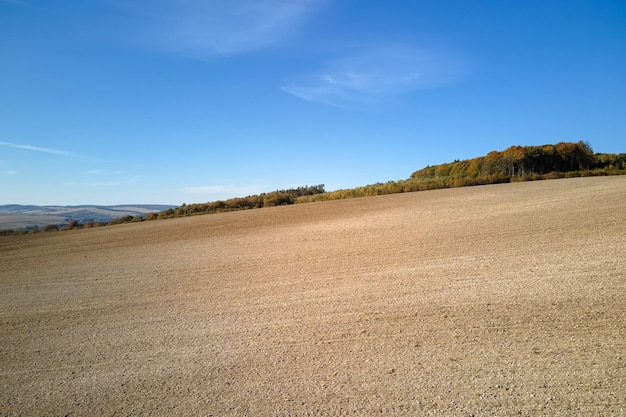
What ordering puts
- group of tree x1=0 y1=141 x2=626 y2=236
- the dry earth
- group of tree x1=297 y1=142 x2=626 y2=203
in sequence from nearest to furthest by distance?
the dry earth < group of tree x1=0 y1=141 x2=626 y2=236 < group of tree x1=297 y1=142 x2=626 y2=203

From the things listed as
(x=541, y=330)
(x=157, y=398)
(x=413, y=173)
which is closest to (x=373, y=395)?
(x=157, y=398)

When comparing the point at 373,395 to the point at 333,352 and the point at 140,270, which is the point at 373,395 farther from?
the point at 140,270

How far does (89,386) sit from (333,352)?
11.7ft

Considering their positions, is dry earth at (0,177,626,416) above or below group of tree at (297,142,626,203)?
below

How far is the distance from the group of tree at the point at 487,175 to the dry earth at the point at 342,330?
23.2m

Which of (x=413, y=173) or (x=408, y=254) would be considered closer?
(x=408, y=254)

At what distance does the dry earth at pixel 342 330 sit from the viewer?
14.9 feet

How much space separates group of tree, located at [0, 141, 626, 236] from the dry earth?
2323cm

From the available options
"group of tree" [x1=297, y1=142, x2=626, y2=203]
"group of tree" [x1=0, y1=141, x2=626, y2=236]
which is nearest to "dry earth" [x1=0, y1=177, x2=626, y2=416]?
"group of tree" [x1=0, y1=141, x2=626, y2=236]

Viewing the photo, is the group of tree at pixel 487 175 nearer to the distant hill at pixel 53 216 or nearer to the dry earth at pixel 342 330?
the distant hill at pixel 53 216

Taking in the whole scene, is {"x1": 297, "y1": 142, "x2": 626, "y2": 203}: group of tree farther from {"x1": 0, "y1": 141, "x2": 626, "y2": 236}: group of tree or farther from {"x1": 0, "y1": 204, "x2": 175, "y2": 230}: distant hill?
{"x1": 0, "y1": 204, "x2": 175, "y2": 230}: distant hill

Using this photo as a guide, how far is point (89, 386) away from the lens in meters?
5.32

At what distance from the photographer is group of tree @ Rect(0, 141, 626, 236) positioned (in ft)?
119

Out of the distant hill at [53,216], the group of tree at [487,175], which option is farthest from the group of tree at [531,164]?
the distant hill at [53,216]
